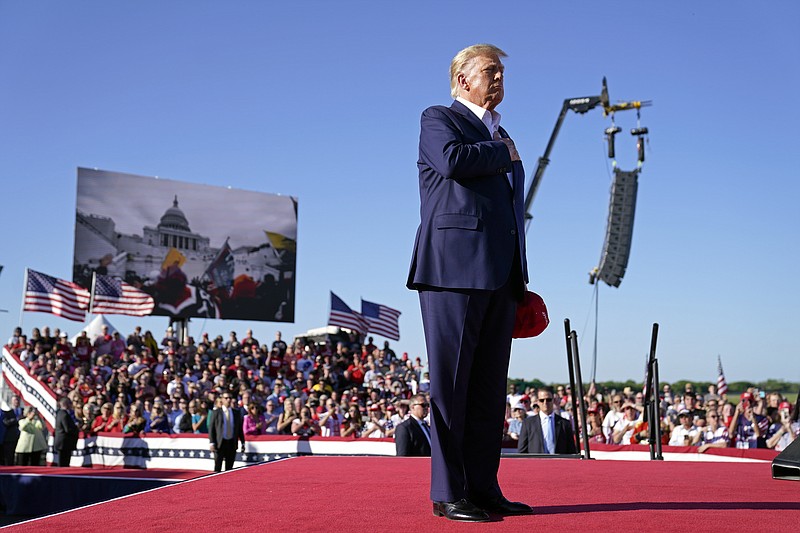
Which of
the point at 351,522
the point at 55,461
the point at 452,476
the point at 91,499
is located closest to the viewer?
the point at 351,522

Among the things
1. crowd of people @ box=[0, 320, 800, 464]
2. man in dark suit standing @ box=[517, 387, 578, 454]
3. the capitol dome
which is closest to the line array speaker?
crowd of people @ box=[0, 320, 800, 464]

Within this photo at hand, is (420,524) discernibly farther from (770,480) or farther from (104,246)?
(104,246)

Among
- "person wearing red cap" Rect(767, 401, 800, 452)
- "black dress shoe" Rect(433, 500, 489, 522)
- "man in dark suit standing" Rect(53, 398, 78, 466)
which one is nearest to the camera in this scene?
"black dress shoe" Rect(433, 500, 489, 522)

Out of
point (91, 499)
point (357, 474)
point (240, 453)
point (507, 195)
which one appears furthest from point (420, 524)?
point (240, 453)

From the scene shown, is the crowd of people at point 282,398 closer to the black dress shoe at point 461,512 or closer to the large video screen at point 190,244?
the large video screen at point 190,244

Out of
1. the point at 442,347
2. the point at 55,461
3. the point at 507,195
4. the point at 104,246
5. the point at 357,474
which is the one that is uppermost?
the point at 104,246

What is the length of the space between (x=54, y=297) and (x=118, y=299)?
2.23 meters

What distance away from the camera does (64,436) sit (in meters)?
14.2

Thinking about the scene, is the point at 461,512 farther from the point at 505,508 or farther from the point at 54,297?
the point at 54,297

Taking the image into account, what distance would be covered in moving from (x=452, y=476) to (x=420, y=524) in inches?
12.0

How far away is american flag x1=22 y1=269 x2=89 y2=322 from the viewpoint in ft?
76.2

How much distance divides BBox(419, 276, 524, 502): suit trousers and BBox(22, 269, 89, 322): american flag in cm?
2248

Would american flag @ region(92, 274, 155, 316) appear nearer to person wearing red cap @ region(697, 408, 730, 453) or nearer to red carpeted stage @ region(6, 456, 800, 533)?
person wearing red cap @ region(697, 408, 730, 453)

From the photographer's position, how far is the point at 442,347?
108 inches
